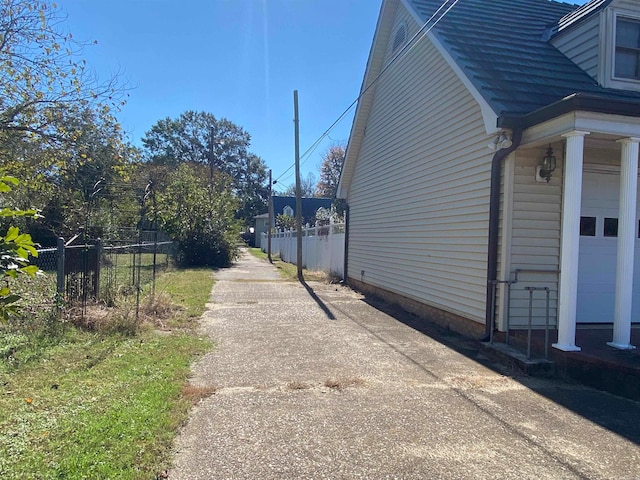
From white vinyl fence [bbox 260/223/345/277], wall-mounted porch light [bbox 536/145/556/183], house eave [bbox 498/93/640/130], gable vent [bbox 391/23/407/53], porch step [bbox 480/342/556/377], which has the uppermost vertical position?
gable vent [bbox 391/23/407/53]

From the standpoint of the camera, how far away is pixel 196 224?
21.5 meters

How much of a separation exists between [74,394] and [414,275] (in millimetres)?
6967

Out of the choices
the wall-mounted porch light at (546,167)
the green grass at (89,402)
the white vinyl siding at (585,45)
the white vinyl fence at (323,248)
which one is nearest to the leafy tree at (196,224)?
the white vinyl fence at (323,248)

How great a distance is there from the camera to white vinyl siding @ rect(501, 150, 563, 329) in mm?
6516

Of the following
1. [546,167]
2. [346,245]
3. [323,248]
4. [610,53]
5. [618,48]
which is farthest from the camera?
[323,248]

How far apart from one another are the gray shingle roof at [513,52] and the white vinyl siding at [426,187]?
1.48 feet

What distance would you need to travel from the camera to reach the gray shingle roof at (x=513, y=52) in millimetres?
6801

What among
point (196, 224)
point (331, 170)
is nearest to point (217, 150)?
point (331, 170)

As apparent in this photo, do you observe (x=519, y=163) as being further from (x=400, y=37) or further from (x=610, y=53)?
(x=400, y=37)

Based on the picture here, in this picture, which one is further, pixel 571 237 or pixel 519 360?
pixel 519 360

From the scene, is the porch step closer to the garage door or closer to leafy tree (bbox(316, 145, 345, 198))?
the garage door

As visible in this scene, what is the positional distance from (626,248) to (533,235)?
1220 mm

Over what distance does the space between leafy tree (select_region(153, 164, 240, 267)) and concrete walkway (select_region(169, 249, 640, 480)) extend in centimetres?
1532

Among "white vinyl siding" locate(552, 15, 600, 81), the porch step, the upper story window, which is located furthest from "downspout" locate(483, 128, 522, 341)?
the upper story window
